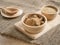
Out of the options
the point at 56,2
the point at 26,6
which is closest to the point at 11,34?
the point at 26,6

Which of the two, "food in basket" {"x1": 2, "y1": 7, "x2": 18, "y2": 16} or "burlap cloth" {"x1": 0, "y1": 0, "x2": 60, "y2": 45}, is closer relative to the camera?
Answer: "burlap cloth" {"x1": 0, "y1": 0, "x2": 60, "y2": 45}

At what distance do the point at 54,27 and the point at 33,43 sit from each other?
149mm

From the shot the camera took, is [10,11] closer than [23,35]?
No

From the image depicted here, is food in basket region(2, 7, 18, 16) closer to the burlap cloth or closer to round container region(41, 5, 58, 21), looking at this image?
the burlap cloth

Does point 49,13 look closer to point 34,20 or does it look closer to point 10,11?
point 34,20

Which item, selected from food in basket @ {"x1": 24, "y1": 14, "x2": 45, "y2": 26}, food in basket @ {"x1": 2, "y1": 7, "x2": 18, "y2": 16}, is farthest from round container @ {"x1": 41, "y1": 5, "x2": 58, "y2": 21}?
food in basket @ {"x1": 2, "y1": 7, "x2": 18, "y2": 16}

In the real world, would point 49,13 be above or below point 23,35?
above

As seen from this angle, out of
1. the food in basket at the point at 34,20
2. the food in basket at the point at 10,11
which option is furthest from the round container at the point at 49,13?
the food in basket at the point at 10,11

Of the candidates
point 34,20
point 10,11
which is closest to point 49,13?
point 34,20

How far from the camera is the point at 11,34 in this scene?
2.29 ft

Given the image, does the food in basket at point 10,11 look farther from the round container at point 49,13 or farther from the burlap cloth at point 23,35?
the round container at point 49,13

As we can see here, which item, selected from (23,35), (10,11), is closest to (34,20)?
(23,35)

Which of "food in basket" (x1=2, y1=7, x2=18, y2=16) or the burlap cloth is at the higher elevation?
"food in basket" (x1=2, y1=7, x2=18, y2=16)

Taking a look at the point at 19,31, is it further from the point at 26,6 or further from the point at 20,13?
the point at 26,6
